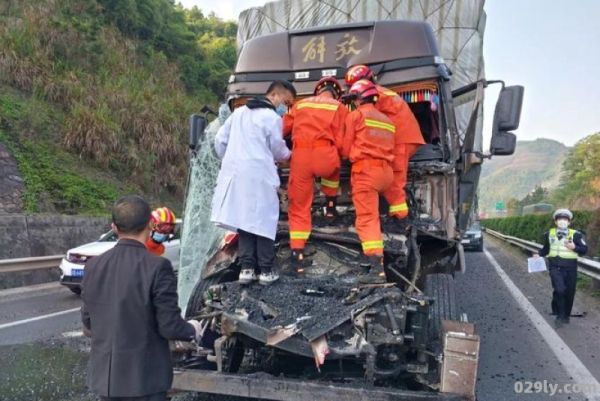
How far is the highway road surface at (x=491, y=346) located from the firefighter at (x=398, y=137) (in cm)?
166

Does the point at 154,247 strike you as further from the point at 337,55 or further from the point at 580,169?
the point at 580,169

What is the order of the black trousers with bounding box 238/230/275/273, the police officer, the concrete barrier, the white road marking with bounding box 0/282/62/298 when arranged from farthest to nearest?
1. the concrete barrier
2. the white road marking with bounding box 0/282/62/298
3. the police officer
4. the black trousers with bounding box 238/230/275/273

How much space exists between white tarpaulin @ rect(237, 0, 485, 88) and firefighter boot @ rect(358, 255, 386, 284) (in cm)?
393

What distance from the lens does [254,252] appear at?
4066 mm

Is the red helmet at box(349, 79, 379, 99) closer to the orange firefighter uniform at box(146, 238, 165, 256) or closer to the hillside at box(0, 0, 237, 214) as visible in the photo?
the orange firefighter uniform at box(146, 238, 165, 256)

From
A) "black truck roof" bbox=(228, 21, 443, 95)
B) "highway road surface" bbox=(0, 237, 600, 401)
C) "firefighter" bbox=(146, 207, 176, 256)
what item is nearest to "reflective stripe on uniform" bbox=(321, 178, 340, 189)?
"black truck roof" bbox=(228, 21, 443, 95)

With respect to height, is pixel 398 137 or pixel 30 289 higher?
pixel 398 137

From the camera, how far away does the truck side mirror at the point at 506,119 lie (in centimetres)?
480

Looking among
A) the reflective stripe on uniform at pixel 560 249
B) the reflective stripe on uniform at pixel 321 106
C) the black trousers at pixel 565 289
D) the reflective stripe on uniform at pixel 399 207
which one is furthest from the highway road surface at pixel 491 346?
the reflective stripe on uniform at pixel 321 106

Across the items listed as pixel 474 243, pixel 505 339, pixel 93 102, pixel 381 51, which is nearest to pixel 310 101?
pixel 381 51

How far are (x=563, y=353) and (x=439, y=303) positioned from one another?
248 cm

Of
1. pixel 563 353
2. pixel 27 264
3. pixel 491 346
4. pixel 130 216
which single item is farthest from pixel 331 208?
pixel 27 264

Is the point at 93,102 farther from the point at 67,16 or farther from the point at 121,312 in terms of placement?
the point at 121,312

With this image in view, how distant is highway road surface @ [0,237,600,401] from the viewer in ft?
14.4
